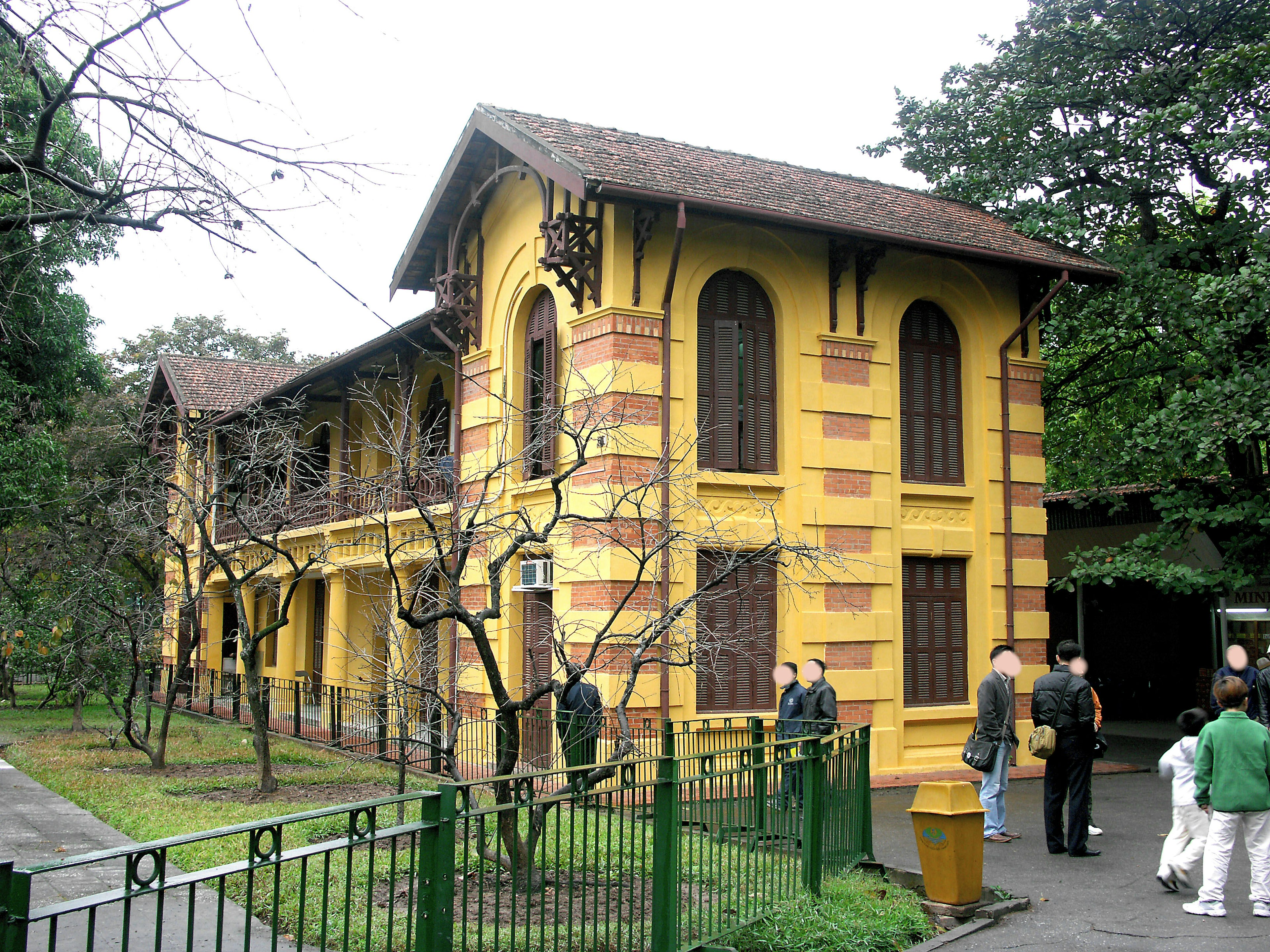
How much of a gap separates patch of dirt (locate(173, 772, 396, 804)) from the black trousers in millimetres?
6845

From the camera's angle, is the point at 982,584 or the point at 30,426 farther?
the point at 30,426

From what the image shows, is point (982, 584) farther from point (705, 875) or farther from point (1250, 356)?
point (705, 875)

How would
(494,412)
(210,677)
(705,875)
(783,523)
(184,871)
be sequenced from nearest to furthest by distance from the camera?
(705,875) < (184,871) < (783,523) < (494,412) < (210,677)

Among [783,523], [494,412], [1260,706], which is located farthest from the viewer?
[494,412]

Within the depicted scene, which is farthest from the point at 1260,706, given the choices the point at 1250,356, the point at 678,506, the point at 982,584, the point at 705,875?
the point at 705,875

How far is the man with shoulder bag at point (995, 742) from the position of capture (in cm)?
1071

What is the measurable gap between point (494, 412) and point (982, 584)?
745cm

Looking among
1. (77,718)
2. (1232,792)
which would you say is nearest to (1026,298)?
(1232,792)

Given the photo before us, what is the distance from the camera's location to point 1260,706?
13023 mm

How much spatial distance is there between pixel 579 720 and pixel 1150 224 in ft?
47.6

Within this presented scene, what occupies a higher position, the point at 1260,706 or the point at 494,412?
the point at 494,412

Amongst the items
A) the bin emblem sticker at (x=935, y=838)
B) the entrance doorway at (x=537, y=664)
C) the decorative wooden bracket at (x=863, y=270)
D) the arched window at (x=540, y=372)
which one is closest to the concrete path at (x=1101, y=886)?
the bin emblem sticker at (x=935, y=838)

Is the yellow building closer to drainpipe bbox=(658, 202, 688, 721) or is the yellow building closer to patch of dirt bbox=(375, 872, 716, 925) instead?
drainpipe bbox=(658, 202, 688, 721)

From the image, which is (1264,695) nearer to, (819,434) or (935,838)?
(819,434)
